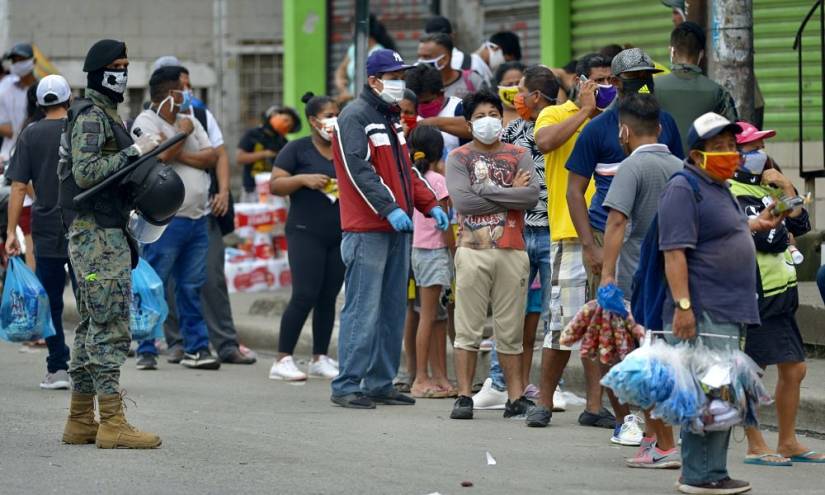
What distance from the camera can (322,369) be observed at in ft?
36.8

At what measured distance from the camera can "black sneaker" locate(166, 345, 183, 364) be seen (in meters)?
12.0

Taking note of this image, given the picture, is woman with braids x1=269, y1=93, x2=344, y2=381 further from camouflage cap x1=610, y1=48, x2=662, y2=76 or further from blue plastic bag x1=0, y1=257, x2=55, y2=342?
camouflage cap x1=610, y1=48, x2=662, y2=76

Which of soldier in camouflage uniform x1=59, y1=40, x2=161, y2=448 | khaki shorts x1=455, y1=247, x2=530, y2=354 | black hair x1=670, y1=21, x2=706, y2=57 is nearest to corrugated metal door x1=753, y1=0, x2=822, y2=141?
black hair x1=670, y1=21, x2=706, y2=57

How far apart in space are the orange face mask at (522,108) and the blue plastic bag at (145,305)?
92.5 inches

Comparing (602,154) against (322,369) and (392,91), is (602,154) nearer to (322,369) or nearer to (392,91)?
(392,91)

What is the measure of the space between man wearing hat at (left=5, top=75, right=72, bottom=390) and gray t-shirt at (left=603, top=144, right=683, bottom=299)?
152 inches

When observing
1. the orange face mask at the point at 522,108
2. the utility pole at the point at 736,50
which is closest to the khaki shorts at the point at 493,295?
the orange face mask at the point at 522,108

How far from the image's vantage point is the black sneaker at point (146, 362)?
1146 centimetres

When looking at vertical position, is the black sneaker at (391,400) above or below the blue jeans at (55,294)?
below

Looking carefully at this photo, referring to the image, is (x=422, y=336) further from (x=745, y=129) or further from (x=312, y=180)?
(x=745, y=129)

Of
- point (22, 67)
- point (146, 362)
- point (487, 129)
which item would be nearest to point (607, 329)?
point (487, 129)

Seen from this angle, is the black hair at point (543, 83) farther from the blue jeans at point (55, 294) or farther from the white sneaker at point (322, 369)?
the blue jeans at point (55, 294)

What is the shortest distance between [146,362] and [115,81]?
378 cm

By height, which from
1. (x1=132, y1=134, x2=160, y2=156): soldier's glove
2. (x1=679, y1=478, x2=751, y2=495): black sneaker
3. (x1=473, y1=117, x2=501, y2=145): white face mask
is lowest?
(x1=679, y1=478, x2=751, y2=495): black sneaker
